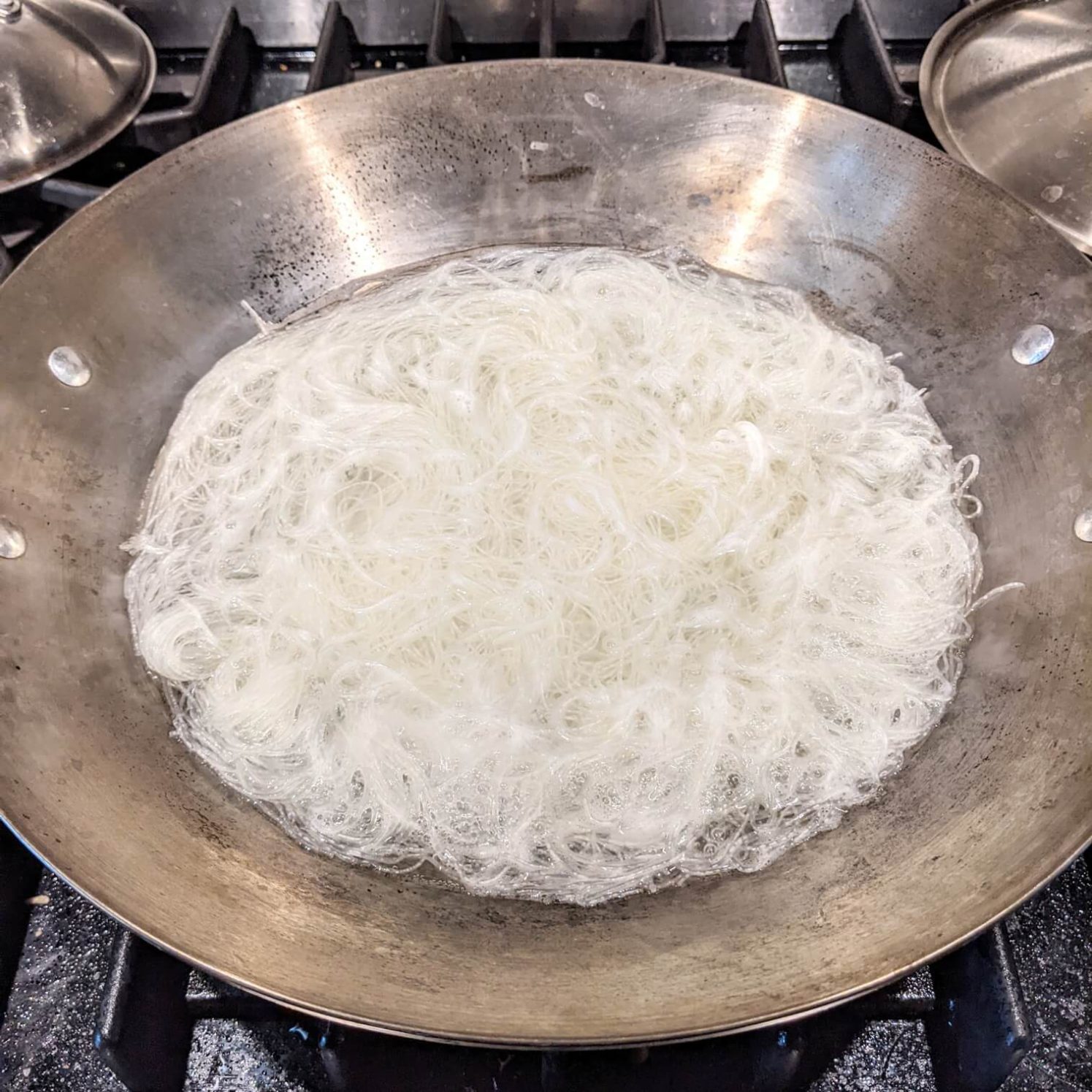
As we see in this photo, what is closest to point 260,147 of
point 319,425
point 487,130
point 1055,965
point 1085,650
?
point 487,130

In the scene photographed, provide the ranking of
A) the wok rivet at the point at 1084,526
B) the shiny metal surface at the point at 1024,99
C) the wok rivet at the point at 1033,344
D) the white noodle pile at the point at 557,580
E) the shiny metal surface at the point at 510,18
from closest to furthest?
the white noodle pile at the point at 557,580 < the wok rivet at the point at 1084,526 < the wok rivet at the point at 1033,344 < the shiny metal surface at the point at 1024,99 < the shiny metal surface at the point at 510,18

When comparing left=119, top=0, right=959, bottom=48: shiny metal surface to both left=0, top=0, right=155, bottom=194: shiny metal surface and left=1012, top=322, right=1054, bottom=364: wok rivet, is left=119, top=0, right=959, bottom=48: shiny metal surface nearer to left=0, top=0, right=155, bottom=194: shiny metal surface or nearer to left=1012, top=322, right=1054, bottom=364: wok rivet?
left=0, top=0, right=155, bottom=194: shiny metal surface

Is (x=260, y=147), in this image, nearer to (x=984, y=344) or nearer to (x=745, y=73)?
(x=745, y=73)

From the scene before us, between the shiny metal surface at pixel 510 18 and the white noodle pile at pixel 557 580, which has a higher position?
the shiny metal surface at pixel 510 18

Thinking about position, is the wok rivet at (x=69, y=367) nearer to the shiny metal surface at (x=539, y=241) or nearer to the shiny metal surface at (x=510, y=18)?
the shiny metal surface at (x=539, y=241)

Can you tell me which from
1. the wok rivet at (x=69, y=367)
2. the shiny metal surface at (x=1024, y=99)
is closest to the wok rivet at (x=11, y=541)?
the wok rivet at (x=69, y=367)

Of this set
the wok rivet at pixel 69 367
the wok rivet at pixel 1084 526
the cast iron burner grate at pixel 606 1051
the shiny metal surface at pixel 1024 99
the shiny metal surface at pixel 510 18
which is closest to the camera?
the cast iron burner grate at pixel 606 1051

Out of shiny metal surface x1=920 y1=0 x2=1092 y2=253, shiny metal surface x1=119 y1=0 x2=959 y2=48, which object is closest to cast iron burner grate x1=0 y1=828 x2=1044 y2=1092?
shiny metal surface x1=920 y1=0 x2=1092 y2=253

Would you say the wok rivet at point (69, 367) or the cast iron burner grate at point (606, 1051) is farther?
the wok rivet at point (69, 367)
